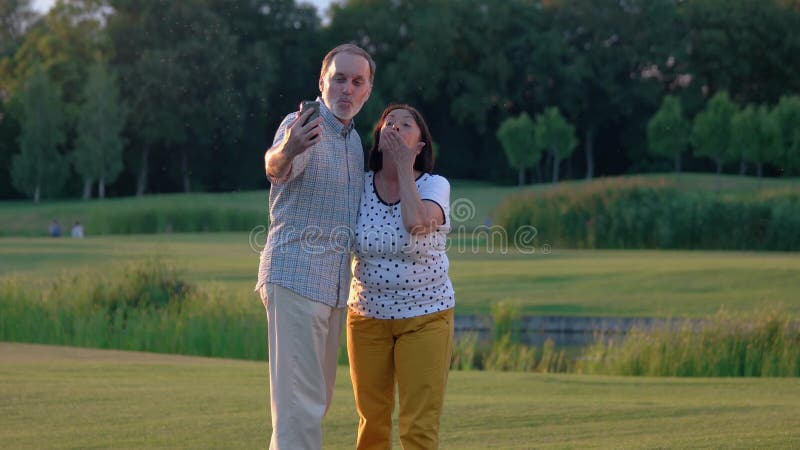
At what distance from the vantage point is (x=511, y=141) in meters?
51.2

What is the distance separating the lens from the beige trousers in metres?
4.25

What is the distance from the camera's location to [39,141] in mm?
47625

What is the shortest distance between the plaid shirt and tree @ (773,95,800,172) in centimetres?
4184

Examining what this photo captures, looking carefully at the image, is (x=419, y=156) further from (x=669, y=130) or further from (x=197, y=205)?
(x=669, y=130)

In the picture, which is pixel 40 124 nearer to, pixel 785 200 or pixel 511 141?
pixel 511 141

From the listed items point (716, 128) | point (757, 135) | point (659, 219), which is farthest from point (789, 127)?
point (659, 219)

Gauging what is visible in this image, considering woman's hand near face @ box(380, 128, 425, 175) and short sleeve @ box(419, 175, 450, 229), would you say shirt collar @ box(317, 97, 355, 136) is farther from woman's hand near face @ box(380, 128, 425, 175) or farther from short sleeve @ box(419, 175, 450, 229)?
short sleeve @ box(419, 175, 450, 229)

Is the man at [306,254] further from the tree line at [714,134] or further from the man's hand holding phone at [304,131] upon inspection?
the tree line at [714,134]

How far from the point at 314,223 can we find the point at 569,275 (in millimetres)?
13798

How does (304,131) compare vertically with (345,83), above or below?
below

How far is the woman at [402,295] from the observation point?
4.37m

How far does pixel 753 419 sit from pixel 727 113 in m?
40.3

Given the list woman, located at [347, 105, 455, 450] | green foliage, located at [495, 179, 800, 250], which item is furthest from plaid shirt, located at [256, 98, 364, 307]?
green foliage, located at [495, 179, 800, 250]

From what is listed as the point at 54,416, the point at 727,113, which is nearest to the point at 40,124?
the point at 727,113
